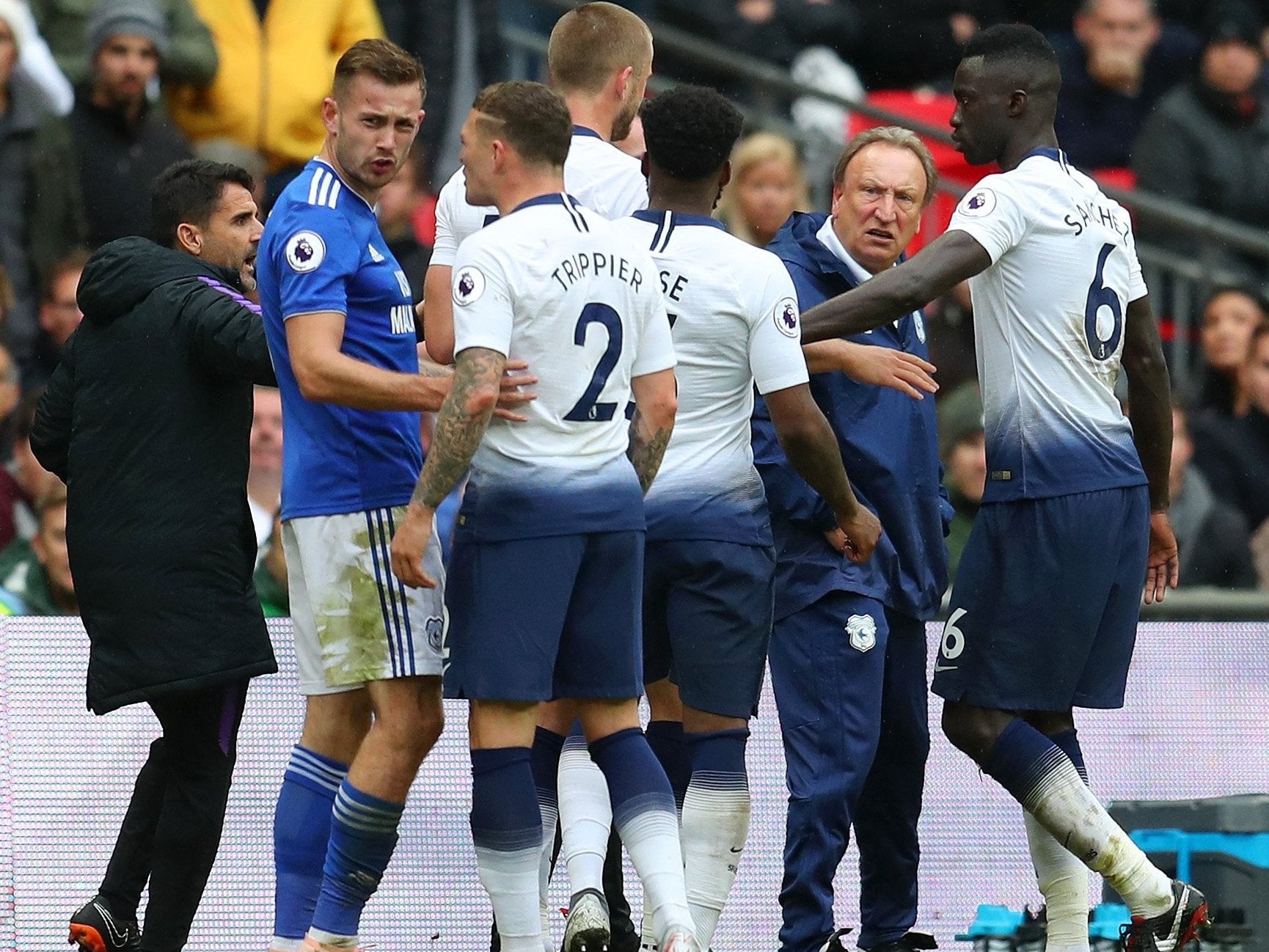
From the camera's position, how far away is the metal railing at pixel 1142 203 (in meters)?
10.1

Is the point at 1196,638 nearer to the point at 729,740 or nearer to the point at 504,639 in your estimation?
the point at 729,740

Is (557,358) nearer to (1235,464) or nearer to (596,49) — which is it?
(596,49)

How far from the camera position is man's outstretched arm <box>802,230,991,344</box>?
5234mm

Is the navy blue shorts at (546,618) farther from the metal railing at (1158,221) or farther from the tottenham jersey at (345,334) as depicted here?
the metal railing at (1158,221)

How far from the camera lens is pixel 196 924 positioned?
616 cm

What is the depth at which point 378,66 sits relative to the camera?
505 cm

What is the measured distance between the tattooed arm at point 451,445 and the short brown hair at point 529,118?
524 mm

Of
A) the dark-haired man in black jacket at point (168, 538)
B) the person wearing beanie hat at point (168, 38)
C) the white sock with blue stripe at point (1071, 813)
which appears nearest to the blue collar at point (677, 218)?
the dark-haired man in black jacket at point (168, 538)

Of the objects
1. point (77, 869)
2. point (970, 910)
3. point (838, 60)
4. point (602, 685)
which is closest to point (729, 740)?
point (602, 685)

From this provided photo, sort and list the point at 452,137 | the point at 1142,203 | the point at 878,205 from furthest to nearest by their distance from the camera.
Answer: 1. the point at 1142,203
2. the point at 452,137
3. the point at 878,205

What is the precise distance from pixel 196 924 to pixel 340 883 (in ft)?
4.80

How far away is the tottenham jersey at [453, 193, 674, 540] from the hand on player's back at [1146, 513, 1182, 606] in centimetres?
188

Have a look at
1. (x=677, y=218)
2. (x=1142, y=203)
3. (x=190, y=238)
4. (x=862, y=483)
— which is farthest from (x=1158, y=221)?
(x=190, y=238)

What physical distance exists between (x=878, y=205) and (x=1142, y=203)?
510cm
